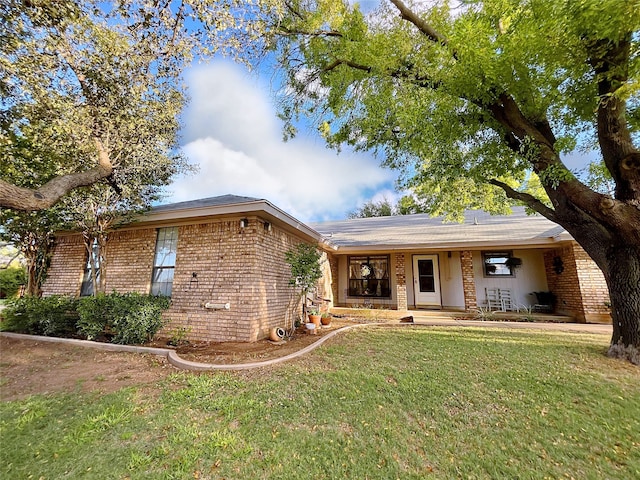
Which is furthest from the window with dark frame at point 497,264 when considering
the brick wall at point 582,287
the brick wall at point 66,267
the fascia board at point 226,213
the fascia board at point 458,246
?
the brick wall at point 66,267

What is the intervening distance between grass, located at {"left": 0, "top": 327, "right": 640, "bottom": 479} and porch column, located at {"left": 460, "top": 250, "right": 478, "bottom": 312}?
17.7 ft

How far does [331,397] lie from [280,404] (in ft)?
2.03

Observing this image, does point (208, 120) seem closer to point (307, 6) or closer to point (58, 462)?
point (307, 6)

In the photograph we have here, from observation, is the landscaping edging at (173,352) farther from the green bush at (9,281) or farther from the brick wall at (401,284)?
the green bush at (9,281)

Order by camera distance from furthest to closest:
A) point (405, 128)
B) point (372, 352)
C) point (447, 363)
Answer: point (405, 128) < point (372, 352) < point (447, 363)

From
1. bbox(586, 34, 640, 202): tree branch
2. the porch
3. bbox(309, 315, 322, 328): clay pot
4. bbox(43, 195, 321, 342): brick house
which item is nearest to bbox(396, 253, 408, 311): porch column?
the porch

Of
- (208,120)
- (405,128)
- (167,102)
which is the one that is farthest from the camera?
(208,120)

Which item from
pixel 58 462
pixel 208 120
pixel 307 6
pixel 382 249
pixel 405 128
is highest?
pixel 307 6

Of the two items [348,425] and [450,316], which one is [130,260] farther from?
[450,316]

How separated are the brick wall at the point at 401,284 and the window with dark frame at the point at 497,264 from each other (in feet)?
11.2

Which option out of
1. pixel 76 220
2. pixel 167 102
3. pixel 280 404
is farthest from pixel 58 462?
pixel 167 102

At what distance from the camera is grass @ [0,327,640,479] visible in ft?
7.20

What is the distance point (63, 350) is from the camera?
5.32m

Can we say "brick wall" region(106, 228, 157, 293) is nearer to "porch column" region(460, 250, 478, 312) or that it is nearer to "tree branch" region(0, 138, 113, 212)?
"tree branch" region(0, 138, 113, 212)
